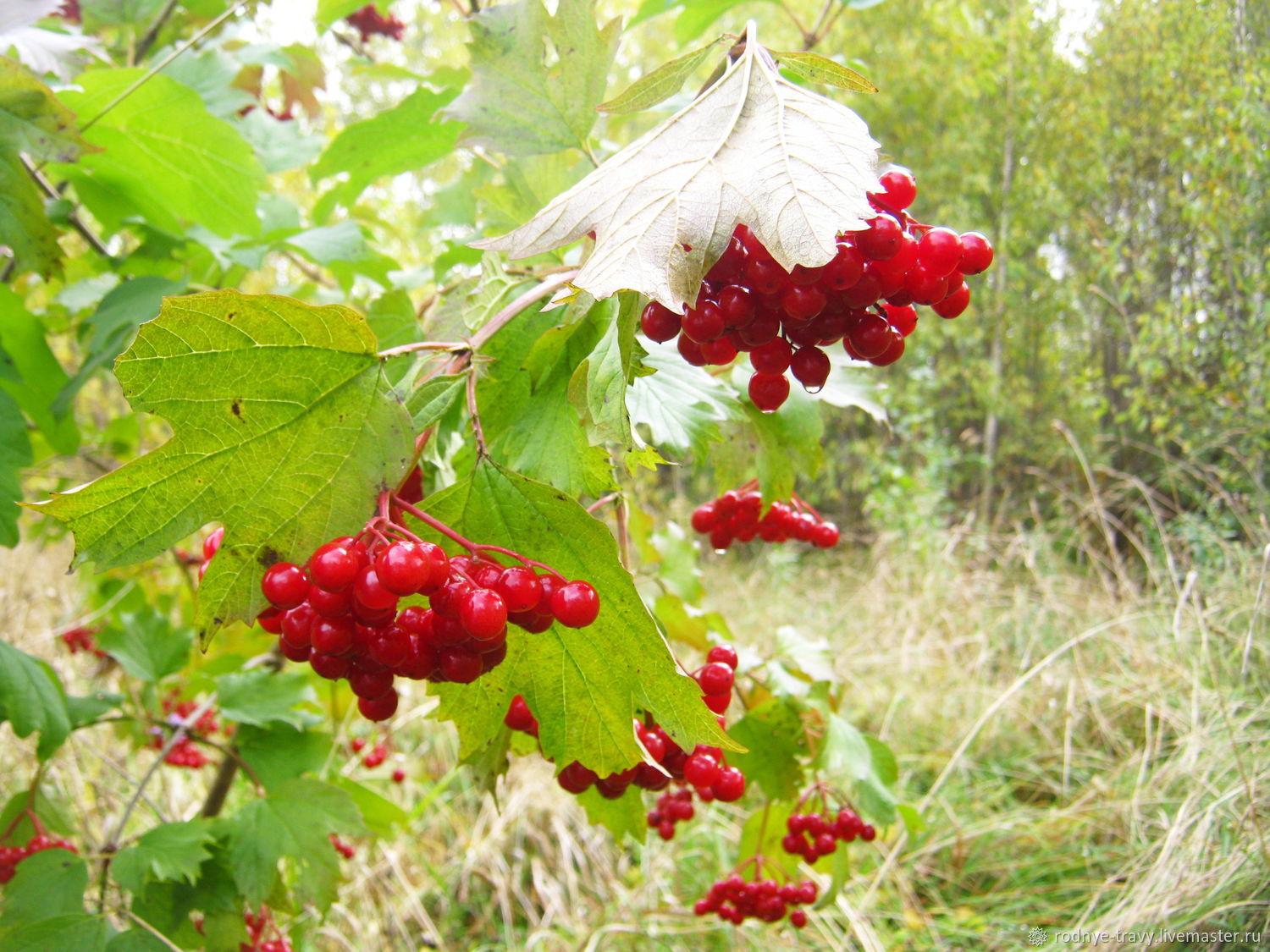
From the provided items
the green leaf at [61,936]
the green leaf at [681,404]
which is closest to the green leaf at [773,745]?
the green leaf at [681,404]

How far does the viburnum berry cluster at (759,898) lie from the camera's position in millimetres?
1575

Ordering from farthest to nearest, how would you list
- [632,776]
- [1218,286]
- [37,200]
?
[1218,286] → [37,200] → [632,776]

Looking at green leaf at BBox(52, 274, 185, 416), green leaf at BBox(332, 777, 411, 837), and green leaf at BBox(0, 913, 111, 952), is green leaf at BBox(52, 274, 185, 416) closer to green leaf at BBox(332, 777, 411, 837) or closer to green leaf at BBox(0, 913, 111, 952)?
green leaf at BBox(0, 913, 111, 952)

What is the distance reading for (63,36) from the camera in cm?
133

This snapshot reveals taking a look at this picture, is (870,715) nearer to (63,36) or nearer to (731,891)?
(731,891)

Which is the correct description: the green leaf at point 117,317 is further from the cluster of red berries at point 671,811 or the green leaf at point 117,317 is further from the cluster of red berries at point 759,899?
the cluster of red berries at point 759,899

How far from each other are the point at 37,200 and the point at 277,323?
2.78 feet

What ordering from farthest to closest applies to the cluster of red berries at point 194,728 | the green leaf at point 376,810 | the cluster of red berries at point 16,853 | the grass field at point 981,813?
the cluster of red berries at point 194,728, the grass field at point 981,813, the green leaf at point 376,810, the cluster of red berries at point 16,853

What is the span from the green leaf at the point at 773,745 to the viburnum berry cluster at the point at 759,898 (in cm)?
38

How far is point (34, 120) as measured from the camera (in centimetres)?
107

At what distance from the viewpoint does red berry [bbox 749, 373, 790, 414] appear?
Answer: 770mm

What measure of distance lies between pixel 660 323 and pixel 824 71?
0.27 metres

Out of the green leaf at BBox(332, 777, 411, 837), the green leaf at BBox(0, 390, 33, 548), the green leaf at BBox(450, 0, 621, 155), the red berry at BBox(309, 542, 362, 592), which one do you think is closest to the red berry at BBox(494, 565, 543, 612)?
the red berry at BBox(309, 542, 362, 592)

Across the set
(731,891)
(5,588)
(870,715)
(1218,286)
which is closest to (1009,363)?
(1218,286)
